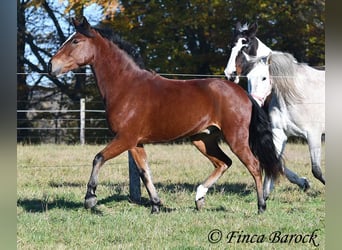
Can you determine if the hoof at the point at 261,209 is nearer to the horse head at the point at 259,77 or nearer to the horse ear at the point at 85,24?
the horse head at the point at 259,77

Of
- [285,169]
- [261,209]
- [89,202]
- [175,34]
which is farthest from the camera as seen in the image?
[175,34]

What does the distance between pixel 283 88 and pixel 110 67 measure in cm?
191

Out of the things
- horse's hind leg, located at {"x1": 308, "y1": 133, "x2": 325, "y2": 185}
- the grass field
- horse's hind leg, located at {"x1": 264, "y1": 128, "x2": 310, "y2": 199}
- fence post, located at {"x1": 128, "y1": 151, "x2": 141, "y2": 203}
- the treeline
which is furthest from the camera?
the treeline

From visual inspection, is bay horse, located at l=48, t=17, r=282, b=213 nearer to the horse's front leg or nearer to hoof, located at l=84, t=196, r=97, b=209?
the horse's front leg

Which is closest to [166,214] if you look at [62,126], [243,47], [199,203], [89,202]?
[199,203]

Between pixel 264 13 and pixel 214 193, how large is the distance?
8.32 metres

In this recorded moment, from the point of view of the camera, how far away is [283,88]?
559cm

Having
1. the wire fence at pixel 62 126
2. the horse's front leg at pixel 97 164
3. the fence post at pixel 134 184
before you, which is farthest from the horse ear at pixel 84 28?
the wire fence at pixel 62 126

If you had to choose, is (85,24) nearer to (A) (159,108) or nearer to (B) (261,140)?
(A) (159,108)

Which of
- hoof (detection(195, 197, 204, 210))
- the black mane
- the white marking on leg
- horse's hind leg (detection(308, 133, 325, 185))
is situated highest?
the black mane

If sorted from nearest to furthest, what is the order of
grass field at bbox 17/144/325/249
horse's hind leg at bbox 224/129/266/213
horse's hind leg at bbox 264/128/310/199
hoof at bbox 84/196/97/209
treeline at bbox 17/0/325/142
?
grass field at bbox 17/144/325/249 → hoof at bbox 84/196/97/209 → horse's hind leg at bbox 224/129/266/213 → horse's hind leg at bbox 264/128/310/199 → treeline at bbox 17/0/325/142

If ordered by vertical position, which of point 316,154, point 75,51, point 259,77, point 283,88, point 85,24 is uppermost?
point 85,24

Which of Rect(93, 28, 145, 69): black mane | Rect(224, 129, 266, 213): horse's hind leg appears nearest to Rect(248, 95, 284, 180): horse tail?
Rect(224, 129, 266, 213): horse's hind leg

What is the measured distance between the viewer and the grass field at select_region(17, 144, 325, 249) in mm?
3441
